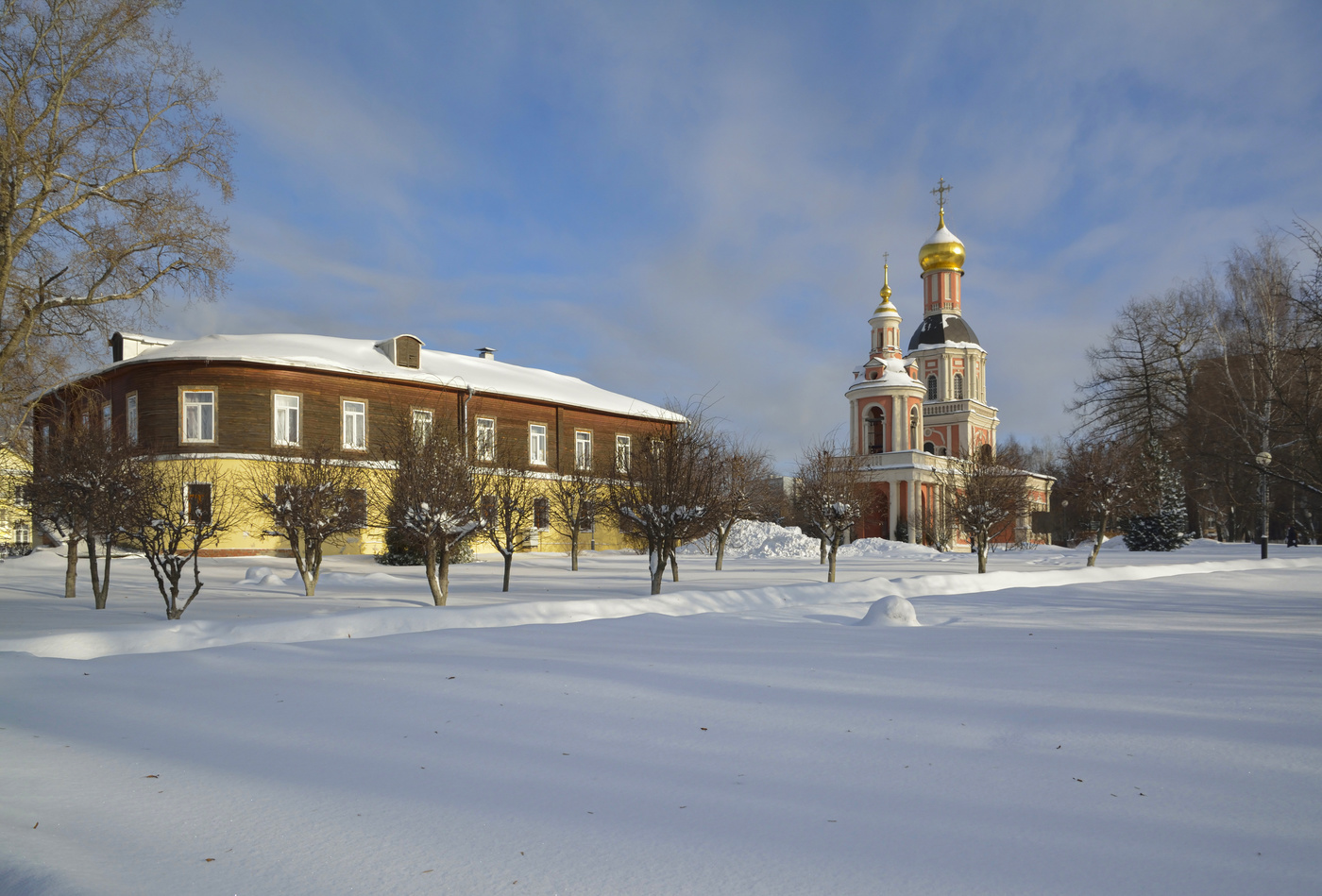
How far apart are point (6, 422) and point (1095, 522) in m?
31.6

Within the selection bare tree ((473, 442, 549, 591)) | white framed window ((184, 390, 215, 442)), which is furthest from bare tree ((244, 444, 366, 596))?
white framed window ((184, 390, 215, 442))

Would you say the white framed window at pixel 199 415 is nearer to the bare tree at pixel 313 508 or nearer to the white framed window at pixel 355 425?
the white framed window at pixel 355 425

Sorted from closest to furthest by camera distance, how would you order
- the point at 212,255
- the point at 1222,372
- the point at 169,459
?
1. the point at 212,255
2. the point at 169,459
3. the point at 1222,372

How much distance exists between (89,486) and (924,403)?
51.1m

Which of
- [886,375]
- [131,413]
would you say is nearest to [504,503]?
[131,413]

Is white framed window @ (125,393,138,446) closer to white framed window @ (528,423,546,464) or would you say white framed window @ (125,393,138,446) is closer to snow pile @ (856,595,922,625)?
white framed window @ (528,423,546,464)

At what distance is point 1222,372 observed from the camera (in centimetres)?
3619

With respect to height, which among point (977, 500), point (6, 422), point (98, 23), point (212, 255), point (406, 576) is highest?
point (98, 23)

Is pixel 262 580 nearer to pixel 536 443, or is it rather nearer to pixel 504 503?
pixel 504 503

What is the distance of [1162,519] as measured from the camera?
113 feet

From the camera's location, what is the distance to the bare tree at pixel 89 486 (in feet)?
43.0

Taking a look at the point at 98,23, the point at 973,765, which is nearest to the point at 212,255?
the point at 98,23

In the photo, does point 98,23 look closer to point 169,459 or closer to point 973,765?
point 169,459

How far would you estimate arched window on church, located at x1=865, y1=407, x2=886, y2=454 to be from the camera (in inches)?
1928
